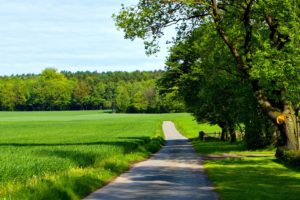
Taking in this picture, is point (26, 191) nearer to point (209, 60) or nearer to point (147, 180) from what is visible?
point (147, 180)

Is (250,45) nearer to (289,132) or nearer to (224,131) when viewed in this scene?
(289,132)

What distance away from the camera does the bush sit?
83.0ft

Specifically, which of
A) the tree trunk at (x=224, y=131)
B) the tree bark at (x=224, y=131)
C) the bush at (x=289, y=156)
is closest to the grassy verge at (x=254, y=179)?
the bush at (x=289, y=156)

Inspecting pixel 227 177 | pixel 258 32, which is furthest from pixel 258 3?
pixel 227 177

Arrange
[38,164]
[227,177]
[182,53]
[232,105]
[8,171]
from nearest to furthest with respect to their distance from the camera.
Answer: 1. [8,171]
2. [38,164]
3. [227,177]
4. [232,105]
5. [182,53]

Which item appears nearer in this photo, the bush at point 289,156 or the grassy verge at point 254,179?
the grassy verge at point 254,179

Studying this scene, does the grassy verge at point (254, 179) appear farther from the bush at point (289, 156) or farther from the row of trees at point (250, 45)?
the row of trees at point (250, 45)

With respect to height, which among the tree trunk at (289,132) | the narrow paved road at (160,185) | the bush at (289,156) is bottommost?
the narrow paved road at (160,185)

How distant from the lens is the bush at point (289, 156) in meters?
25.3

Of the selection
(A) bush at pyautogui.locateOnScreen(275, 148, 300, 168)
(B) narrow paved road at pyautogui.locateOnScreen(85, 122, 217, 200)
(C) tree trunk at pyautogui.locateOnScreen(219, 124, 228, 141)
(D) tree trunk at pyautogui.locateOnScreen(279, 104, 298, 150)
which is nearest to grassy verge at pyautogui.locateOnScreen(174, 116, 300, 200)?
(A) bush at pyautogui.locateOnScreen(275, 148, 300, 168)

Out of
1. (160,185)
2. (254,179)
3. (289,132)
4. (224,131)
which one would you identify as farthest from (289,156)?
(224,131)

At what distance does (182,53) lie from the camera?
197 feet

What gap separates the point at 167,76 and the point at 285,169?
3753 centimetres

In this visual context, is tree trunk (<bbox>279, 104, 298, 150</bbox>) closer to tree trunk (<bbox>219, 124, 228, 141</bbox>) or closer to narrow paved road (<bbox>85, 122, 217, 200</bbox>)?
narrow paved road (<bbox>85, 122, 217, 200</bbox>)
